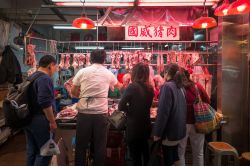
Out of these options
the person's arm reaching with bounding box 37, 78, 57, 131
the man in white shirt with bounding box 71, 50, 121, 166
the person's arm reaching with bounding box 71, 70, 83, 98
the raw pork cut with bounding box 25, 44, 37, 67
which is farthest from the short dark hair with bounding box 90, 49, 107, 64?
the raw pork cut with bounding box 25, 44, 37, 67

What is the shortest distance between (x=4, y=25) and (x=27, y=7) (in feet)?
3.84

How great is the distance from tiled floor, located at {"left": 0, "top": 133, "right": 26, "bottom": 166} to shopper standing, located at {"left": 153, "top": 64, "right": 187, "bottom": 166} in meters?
3.32

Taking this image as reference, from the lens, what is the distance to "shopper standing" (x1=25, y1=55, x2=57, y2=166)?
3230mm

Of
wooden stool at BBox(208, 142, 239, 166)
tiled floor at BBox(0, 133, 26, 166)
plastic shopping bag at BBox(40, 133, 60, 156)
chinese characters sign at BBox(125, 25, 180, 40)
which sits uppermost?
chinese characters sign at BBox(125, 25, 180, 40)

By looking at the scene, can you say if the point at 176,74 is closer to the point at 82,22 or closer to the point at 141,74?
the point at 141,74

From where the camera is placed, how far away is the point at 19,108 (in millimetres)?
3160

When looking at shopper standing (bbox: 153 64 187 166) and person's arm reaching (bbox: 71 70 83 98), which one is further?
person's arm reaching (bbox: 71 70 83 98)

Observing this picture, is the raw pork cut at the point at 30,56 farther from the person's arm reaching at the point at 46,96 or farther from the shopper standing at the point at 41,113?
the person's arm reaching at the point at 46,96

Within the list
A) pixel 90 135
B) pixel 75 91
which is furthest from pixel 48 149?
pixel 75 91

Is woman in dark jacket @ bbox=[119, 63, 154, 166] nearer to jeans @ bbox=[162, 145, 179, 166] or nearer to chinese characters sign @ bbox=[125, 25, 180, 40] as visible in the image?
jeans @ bbox=[162, 145, 179, 166]

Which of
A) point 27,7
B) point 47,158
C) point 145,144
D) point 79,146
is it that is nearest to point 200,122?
point 145,144

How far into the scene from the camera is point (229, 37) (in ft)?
15.8

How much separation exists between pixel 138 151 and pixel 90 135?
27.6 inches

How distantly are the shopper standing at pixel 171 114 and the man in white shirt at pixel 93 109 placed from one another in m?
0.78
